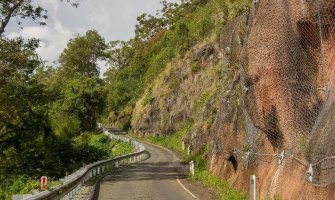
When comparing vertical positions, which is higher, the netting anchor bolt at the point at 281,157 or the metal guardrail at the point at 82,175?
the netting anchor bolt at the point at 281,157

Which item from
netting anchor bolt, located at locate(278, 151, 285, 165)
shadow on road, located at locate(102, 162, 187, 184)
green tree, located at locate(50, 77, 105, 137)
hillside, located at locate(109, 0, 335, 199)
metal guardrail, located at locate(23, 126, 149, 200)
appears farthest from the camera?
green tree, located at locate(50, 77, 105, 137)

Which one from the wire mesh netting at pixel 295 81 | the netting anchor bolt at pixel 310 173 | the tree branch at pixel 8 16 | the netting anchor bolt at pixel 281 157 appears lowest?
the netting anchor bolt at pixel 310 173

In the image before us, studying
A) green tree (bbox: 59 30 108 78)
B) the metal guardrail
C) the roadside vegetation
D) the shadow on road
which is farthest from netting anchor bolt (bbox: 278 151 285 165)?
green tree (bbox: 59 30 108 78)

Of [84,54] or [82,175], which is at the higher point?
[84,54]

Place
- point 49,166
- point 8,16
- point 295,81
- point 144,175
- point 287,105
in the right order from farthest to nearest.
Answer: point 49,166, point 144,175, point 8,16, point 287,105, point 295,81

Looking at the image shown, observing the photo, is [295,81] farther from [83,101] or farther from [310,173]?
[83,101]

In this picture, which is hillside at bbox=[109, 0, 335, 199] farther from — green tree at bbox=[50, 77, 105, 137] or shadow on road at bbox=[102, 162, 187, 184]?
green tree at bbox=[50, 77, 105, 137]

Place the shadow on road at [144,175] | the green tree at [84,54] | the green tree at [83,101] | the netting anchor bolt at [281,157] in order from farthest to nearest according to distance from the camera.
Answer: the green tree at [84,54] → the green tree at [83,101] → the shadow on road at [144,175] → the netting anchor bolt at [281,157]

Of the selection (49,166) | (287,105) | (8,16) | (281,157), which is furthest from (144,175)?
(287,105)

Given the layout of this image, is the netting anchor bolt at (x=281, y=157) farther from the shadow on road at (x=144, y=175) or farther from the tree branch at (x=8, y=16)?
the tree branch at (x=8, y=16)

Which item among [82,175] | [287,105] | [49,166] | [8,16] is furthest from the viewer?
[49,166]

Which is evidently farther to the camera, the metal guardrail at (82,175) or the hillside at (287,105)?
the metal guardrail at (82,175)

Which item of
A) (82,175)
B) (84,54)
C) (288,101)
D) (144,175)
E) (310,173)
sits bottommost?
(144,175)

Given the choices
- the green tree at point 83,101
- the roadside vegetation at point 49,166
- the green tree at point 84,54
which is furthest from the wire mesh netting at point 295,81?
the green tree at point 84,54
